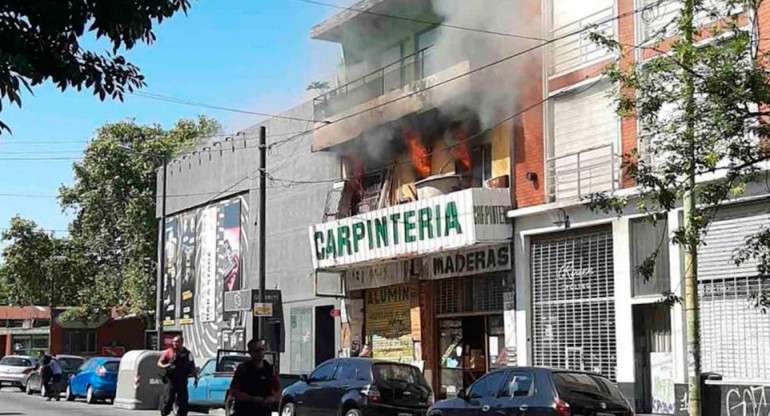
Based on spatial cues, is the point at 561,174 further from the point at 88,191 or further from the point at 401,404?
the point at 88,191

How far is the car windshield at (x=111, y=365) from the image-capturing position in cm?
2758

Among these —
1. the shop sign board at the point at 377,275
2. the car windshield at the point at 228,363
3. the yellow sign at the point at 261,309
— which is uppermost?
the shop sign board at the point at 377,275

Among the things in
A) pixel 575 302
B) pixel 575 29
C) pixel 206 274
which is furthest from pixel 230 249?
pixel 575 29

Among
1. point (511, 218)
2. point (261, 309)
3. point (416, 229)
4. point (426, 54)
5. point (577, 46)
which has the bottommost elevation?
point (261, 309)

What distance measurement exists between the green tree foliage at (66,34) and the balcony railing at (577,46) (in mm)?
14359

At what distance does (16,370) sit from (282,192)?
15005mm

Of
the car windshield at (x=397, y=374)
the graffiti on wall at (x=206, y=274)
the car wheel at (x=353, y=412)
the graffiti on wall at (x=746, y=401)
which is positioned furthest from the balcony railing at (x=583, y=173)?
the graffiti on wall at (x=206, y=274)

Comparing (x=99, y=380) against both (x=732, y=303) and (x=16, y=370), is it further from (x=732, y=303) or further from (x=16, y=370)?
(x=732, y=303)

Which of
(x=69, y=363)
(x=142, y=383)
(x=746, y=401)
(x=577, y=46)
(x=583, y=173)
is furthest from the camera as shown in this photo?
(x=69, y=363)

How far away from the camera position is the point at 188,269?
36312 mm

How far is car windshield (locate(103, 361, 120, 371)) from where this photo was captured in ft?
90.5

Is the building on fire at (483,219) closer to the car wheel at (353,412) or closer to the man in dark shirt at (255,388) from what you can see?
the car wheel at (353,412)

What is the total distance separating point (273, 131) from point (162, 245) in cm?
678

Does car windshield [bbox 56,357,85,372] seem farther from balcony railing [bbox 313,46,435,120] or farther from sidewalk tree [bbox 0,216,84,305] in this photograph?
sidewalk tree [bbox 0,216,84,305]
